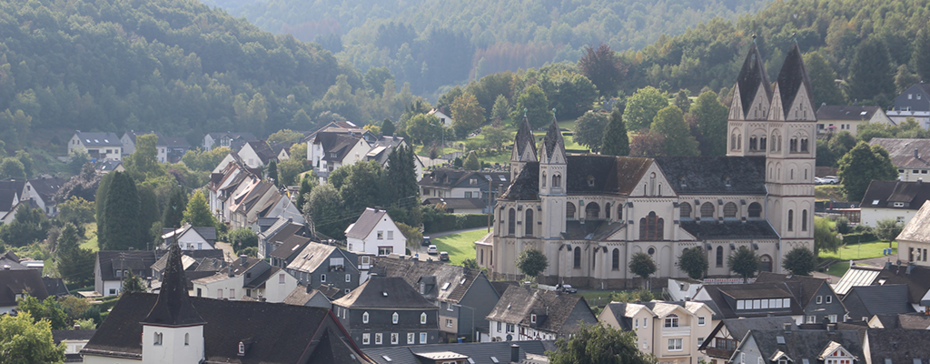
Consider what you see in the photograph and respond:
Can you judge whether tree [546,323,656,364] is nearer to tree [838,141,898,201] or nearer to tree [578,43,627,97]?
tree [838,141,898,201]

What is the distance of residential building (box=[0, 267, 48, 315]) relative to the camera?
3814 inches

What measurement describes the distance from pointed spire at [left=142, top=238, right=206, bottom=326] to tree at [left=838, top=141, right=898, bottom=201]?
7301cm

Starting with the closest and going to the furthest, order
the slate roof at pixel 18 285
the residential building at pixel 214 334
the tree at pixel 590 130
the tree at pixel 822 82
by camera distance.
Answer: the residential building at pixel 214 334 → the slate roof at pixel 18 285 → the tree at pixel 590 130 → the tree at pixel 822 82

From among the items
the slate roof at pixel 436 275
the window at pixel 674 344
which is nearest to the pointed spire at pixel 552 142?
the slate roof at pixel 436 275

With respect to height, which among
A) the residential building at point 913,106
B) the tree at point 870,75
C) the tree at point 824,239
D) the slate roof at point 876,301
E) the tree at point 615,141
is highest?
the tree at point 870,75

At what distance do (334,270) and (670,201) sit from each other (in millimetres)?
22546

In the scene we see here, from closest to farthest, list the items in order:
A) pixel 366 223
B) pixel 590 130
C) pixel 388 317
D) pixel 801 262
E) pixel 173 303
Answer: pixel 173 303
pixel 388 317
pixel 801 262
pixel 366 223
pixel 590 130

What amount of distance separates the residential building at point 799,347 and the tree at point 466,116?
317 feet

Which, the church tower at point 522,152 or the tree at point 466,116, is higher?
the tree at point 466,116

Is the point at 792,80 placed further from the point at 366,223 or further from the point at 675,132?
the point at 675,132

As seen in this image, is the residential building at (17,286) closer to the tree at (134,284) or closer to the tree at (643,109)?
the tree at (134,284)

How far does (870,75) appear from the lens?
162 meters

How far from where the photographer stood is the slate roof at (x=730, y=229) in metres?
97.0

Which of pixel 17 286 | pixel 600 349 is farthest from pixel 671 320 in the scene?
pixel 17 286
